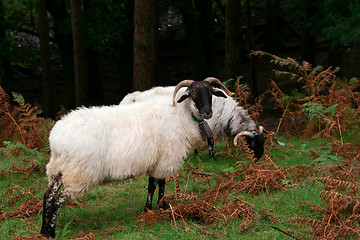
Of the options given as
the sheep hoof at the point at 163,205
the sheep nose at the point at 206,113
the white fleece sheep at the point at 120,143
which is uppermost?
the sheep nose at the point at 206,113

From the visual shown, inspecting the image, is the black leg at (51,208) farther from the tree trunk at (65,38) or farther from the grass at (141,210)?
the tree trunk at (65,38)

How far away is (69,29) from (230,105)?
412 inches

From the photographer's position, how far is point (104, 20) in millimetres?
18391

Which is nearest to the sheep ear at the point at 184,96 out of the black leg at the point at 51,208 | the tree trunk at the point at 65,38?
the black leg at the point at 51,208

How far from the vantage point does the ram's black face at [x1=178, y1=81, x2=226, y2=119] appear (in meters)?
6.23

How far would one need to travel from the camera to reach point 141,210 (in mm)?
6715

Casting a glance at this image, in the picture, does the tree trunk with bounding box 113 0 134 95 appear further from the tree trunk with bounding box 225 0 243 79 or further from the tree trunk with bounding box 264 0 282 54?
the tree trunk with bounding box 264 0 282 54

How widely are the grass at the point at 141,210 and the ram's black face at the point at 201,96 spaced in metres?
1.52

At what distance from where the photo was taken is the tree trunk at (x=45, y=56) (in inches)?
571

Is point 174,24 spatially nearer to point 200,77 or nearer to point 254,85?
point 200,77

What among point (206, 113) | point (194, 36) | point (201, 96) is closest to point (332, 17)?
point (194, 36)

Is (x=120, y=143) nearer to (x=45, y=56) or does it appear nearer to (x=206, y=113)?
(x=206, y=113)

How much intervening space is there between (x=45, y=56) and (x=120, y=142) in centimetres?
1037

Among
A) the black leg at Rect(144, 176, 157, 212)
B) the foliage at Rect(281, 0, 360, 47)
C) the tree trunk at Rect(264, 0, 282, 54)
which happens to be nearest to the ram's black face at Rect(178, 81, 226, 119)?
the black leg at Rect(144, 176, 157, 212)
